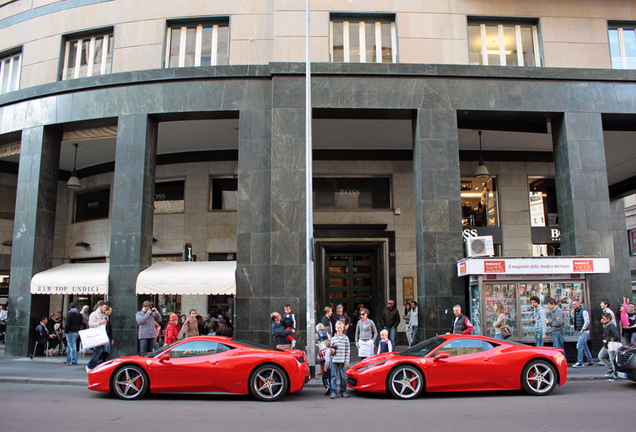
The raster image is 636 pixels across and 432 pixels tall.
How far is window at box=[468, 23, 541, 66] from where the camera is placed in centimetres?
1532

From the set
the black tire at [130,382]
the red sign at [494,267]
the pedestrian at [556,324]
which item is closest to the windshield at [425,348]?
the red sign at [494,267]

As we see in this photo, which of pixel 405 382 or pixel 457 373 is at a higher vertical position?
pixel 457 373

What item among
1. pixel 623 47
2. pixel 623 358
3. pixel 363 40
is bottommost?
pixel 623 358

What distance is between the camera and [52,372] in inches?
471

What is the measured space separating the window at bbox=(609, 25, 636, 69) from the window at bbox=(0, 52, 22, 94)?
2054 cm

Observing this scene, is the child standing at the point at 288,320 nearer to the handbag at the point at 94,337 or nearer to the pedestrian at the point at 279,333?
the pedestrian at the point at 279,333

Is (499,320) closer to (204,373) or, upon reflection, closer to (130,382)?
(204,373)

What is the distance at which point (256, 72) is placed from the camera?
14.9 metres

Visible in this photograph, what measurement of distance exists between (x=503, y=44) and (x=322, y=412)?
13.1 m

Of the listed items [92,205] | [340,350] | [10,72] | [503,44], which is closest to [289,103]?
[503,44]

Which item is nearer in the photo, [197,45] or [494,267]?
[494,267]

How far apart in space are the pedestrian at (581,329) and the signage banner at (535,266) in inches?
38.4

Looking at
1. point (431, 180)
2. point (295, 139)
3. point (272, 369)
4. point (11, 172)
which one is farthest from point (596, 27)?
point (11, 172)

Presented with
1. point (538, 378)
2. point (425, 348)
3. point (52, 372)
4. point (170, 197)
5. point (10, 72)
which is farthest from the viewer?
point (170, 197)
